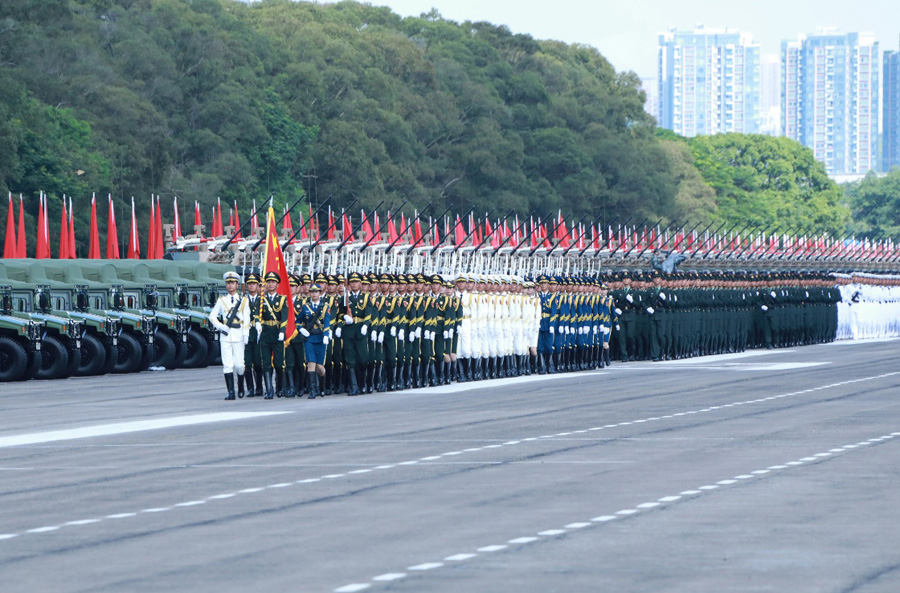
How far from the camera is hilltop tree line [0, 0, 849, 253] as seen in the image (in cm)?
6028

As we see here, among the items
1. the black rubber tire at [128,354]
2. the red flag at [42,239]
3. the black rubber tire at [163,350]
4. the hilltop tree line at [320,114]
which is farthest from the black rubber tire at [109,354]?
the hilltop tree line at [320,114]

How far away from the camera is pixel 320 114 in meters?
80.2

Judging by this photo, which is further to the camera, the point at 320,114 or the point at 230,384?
the point at 320,114

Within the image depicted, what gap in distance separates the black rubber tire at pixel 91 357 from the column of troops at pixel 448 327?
15.0 ft

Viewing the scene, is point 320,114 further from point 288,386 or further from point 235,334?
point 235,334

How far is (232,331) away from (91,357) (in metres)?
8.00

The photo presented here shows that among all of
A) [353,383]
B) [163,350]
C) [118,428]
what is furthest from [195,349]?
[118,428]

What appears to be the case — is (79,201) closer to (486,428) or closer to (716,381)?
(716,381)

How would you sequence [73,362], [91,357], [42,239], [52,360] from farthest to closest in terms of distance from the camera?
[42,239] < [91,357] < [73,362] < [52,360]

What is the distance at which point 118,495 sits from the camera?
42.1 ft

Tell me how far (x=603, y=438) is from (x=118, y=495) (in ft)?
18.2

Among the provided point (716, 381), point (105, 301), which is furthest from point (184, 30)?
point (716, 381)

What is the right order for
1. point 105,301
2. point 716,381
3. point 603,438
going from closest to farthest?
point 603,438, point 716,381, point 105,301

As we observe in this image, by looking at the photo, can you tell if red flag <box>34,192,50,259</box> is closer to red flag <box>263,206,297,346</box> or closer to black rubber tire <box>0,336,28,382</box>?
black rubber tire <box>0,336,28,382</box>
